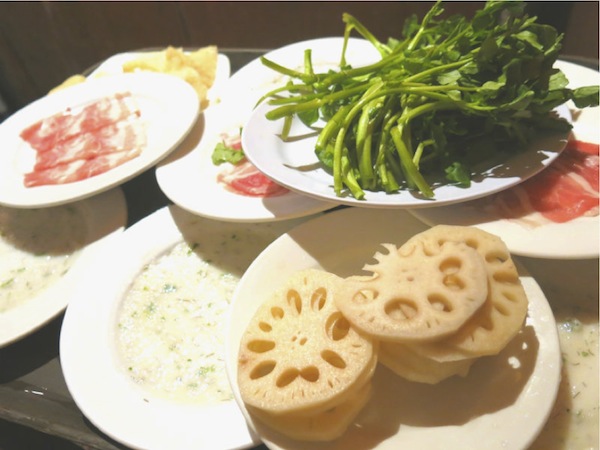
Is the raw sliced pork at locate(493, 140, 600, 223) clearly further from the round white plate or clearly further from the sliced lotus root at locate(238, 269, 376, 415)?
the round white plate

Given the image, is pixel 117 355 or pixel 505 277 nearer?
pixel 505 277

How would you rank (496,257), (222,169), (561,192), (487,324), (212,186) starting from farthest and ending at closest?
(222,169)
(212,186)
(561,192)
(496,257)
(487,324)

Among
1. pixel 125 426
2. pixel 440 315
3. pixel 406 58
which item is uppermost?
pixel 406 58

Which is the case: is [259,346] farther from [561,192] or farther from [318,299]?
[561,192]

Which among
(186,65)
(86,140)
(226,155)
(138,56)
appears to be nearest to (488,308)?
(226,155)

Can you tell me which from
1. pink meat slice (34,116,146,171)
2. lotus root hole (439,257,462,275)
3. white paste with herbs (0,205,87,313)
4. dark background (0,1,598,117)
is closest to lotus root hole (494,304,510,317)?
lotus root hole (439,257,462,275)

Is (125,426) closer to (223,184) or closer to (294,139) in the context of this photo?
(223,184)

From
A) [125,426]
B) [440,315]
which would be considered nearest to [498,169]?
[440,315]
